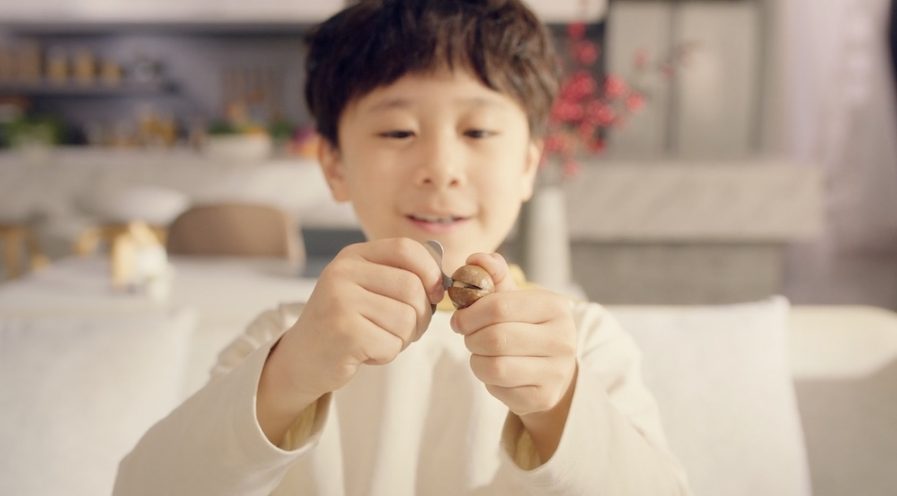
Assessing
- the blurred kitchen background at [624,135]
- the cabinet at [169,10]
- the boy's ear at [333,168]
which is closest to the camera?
the boy's ear at [333,168]

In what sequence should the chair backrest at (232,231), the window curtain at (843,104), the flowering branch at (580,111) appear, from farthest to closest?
the window curtain at (843,104) → the chair backrest at (232,231) → the flowering branch at (580,111)

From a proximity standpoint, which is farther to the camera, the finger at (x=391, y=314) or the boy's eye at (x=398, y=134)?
the boy's eye at (x=398, y=134)

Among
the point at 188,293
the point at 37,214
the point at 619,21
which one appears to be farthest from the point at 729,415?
the point at 37,214

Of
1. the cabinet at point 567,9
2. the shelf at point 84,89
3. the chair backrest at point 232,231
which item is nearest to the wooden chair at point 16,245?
the shelf at point 84,89

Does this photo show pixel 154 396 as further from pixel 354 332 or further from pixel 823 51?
pixel 823 51

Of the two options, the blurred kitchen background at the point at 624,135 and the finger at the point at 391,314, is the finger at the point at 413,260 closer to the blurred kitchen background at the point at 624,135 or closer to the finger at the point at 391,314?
the finger at the point at 391,314

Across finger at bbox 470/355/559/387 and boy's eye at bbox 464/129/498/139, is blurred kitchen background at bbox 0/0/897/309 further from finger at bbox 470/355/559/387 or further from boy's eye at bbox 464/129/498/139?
finger at bbox 470/355/559/387

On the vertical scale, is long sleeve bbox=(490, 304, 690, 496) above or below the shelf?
below

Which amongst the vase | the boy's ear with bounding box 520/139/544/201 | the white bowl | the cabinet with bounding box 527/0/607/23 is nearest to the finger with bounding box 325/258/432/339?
the boy's ear with bounding box 520/139/544/201
